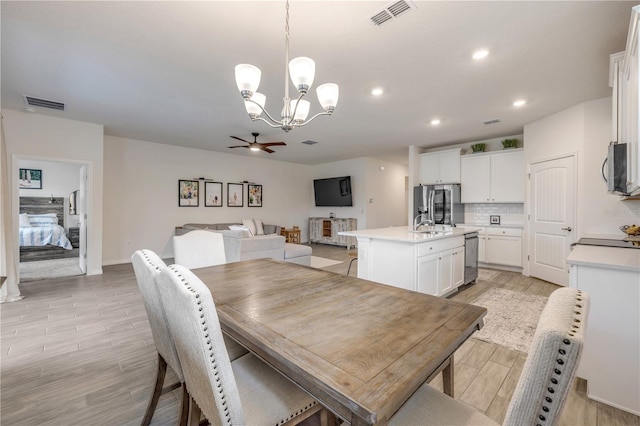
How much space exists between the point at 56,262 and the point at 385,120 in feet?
24.0

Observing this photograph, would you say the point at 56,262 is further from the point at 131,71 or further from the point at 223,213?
the point at 131,71

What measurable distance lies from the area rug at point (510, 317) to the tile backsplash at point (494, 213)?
2118 millimetres

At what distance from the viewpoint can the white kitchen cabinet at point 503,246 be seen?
4930 mm

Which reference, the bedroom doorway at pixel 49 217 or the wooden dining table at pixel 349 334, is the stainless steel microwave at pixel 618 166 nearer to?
the wooden dining table at pixel 349 334

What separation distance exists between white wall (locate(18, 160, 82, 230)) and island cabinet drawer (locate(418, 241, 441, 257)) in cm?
881

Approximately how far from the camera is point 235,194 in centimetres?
738

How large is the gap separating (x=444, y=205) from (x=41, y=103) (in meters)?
6.94

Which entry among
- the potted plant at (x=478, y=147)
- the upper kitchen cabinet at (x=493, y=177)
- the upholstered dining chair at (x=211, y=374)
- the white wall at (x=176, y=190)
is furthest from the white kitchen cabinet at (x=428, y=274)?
the white wall at (x=176, y=190)

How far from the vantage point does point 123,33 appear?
2258mm

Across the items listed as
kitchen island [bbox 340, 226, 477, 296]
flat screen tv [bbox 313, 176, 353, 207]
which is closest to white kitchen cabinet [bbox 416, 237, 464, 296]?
kitchen island [bbox 340, 226, 477, 296]

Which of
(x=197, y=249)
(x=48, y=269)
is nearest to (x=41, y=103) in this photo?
(x=48, y=269)

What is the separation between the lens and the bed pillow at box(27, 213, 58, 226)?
270 inches

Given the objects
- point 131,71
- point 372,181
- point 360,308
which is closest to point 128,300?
point 131,71

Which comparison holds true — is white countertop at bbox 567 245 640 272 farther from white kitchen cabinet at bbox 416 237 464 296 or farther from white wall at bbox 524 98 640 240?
white wall at bbox 524 98 640 240
